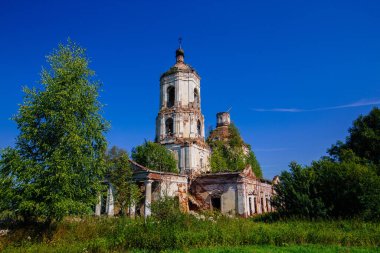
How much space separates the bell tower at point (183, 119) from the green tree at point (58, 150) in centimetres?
1554

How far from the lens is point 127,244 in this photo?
10297 millimetres

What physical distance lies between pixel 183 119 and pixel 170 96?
163 inches

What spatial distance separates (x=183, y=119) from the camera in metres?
31.0

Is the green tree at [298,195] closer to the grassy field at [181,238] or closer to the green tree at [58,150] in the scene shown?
the grassy field at [181,238]

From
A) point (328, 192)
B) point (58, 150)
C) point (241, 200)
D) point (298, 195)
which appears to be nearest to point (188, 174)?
point (241, 200)

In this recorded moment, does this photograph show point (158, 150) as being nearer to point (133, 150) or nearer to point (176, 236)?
point (133, 150)

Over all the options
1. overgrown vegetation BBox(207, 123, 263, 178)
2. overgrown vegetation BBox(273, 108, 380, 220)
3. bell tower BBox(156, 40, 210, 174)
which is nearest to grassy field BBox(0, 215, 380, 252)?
overgrown vegetation BBox(273, 108, 380, 220)

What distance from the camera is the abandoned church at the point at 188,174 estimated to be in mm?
26453

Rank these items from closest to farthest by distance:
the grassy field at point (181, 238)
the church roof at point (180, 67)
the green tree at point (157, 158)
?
the grassy field at point (181, 238), the green tree at point (157, 158), the church roof at point (180, 67)

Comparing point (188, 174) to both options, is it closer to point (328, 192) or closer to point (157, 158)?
point (157, 158)

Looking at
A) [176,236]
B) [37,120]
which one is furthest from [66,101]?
[176,236]

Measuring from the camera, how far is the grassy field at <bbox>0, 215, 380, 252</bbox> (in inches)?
382

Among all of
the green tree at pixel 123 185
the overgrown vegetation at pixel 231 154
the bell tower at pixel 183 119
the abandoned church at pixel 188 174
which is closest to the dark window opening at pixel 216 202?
the abandoned church at pixel 188 174

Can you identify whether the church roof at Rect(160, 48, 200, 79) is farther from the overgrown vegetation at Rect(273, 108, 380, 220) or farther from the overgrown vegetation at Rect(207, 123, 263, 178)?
the overgrown vegetation at Rect(273, 108, 380, 220)
